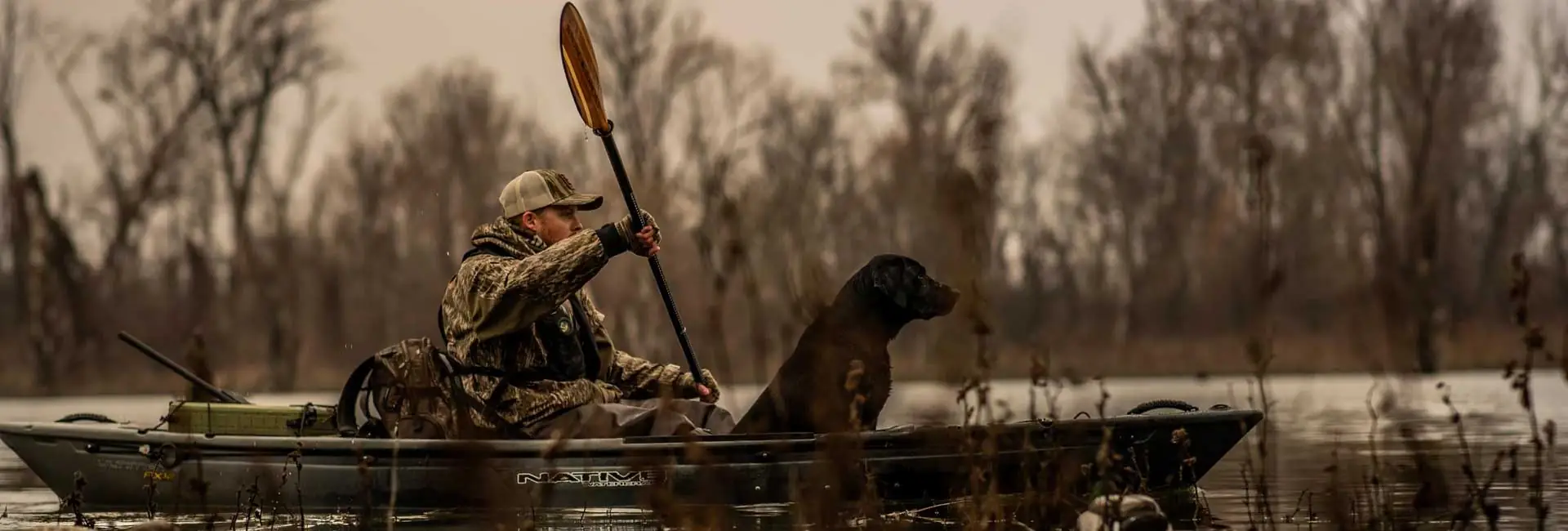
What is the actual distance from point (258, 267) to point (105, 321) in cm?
334

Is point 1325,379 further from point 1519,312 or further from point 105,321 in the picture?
point 1519,312

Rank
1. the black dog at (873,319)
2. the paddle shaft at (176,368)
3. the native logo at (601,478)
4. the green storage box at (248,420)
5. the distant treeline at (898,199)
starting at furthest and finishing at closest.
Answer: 1. the distant treeline at (898,199)
2. the green storage box at (248,420)
3. the paddle shaft at (176,368)
4. the native logo at (601,478)
5. the black dog at (873,319)

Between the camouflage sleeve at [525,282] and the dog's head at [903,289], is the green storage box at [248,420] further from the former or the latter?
the dog's head at [903,289]

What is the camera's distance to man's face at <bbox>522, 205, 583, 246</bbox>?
9109 mm

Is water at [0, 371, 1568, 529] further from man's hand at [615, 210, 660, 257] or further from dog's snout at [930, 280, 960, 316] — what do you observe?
man's hand at [615, 210, 660, 257]

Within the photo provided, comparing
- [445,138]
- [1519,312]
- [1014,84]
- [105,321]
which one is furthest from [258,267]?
[1519,312]

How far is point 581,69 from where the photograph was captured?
9.41m

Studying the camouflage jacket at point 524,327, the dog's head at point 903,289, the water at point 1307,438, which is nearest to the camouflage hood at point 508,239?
the camouflage jacket at point 524,327

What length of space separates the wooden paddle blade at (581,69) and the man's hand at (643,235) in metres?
0.93

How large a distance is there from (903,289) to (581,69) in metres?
1.97

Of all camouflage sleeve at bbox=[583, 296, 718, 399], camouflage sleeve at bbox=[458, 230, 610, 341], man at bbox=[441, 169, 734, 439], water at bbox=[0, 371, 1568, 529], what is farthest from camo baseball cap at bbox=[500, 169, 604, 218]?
water at bbox=[0, 371, 1568, 529]

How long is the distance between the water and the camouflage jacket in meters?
0.59

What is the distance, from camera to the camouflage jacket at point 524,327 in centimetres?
857

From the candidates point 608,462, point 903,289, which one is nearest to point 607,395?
point 608,462
